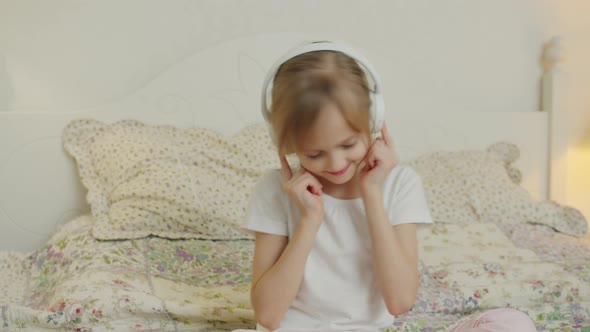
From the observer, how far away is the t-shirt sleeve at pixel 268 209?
41.8 inches

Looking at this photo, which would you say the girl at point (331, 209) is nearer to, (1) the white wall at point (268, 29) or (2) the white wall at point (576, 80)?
(1) the white wall at point (268, 29)

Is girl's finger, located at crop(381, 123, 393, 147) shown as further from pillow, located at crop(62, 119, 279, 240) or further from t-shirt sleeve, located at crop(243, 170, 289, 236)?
pillow, located at crop(62, 119, 279, 240)

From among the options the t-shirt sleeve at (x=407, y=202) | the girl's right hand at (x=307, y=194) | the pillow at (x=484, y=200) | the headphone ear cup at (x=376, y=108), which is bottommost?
the pillow at (x=484, y=200)

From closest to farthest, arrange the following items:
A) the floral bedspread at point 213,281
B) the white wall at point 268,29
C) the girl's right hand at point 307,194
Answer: the girl's right hand at point 307,194, the floral bedspread at point 213,281, the white wall at point 268,29

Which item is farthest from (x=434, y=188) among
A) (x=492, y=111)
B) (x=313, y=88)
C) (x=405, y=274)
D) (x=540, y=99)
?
(x=313, y=88)

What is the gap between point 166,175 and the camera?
6.06 ft

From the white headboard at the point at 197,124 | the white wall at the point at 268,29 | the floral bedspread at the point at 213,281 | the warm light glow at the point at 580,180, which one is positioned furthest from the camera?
the warm light glow at the point at 580,180

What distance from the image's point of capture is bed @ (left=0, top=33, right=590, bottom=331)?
4.32 ft

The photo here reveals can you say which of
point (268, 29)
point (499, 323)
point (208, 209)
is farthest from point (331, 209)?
point (268, 29)

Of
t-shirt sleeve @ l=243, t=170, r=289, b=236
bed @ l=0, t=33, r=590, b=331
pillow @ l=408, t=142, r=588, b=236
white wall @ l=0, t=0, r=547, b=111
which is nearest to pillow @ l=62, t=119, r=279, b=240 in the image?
bed @ l=0, t=33, r=590, b=331

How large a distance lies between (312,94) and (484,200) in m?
1.32

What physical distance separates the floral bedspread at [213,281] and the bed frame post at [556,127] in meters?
0.56

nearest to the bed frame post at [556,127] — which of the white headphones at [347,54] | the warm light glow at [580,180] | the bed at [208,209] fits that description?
the bed at [208,209]

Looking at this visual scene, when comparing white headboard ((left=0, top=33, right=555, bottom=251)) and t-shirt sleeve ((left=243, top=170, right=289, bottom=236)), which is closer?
t-shirt sleeve ((left=243, top=170, right=289, bottom=236))
